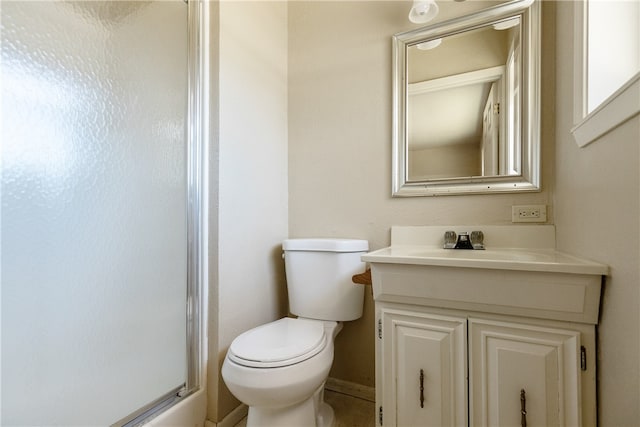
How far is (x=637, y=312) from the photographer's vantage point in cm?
61

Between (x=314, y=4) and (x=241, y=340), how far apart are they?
1.76 metres

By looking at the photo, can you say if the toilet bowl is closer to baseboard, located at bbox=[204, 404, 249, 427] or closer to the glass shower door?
baseboard, located at bbox=[204, 404, 249, 427]

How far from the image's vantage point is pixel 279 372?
954 mm

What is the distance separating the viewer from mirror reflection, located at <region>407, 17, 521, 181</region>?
49.9 inches

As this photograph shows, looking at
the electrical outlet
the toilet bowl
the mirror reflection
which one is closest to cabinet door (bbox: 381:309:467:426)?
the toilet bowl

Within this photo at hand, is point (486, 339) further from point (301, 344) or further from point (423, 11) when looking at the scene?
point (423, 11)

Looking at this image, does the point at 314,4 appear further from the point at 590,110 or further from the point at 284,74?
the point at 590,110

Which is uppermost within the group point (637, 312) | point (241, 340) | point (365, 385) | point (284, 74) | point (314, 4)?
point (314, 4)

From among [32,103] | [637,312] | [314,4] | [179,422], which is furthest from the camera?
[314,4]

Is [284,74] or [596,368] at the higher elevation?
[284,74]

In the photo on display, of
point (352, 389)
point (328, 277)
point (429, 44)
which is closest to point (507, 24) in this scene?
point (429, 44)

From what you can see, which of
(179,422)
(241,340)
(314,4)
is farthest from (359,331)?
(314,4)

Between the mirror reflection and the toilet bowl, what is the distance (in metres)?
0.89

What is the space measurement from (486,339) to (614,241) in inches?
16.3
